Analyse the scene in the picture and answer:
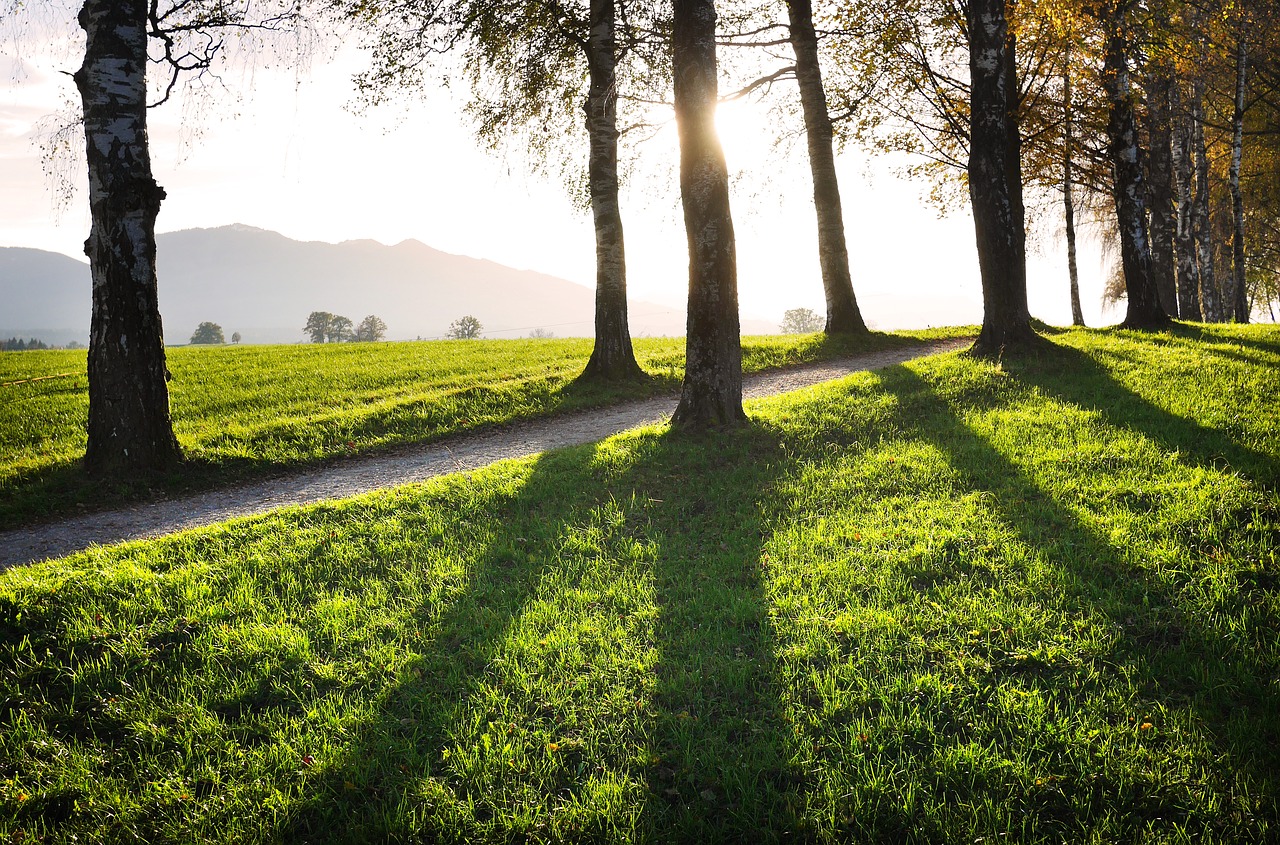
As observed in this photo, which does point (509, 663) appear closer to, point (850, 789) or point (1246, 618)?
point (850, 789)

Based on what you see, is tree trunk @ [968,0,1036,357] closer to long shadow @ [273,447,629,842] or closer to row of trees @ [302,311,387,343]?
long shadow @ [273,447,629,842]

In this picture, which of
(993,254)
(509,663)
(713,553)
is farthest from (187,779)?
(993,254)

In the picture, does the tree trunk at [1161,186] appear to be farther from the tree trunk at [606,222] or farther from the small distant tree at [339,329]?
the small distant tree at [339,329]

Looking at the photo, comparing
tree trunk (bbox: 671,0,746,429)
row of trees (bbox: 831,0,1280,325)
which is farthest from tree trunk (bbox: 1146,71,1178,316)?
tree trunk (bbox: 671,0,746,429)

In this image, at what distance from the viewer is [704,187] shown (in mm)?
8852

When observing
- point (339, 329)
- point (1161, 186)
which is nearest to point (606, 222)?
point (1161, 186)

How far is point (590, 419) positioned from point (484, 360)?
746cm

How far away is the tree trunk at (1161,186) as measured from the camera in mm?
20656

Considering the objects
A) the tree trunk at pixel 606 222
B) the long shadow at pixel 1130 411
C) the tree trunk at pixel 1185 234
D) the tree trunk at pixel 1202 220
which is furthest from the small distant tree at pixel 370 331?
the long shadow at pixel 1130 411

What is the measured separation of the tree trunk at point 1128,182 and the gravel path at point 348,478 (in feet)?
22.1

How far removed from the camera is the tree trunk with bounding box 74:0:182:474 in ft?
28.8

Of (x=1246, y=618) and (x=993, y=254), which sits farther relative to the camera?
(x=993, y=254)

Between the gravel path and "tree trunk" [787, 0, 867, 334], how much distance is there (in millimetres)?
4126

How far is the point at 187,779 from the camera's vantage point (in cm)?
365
